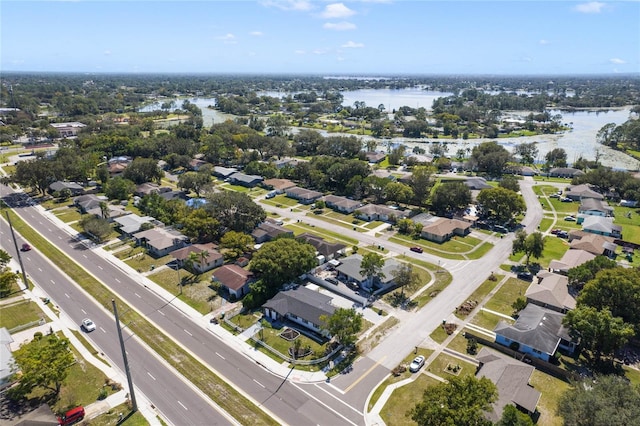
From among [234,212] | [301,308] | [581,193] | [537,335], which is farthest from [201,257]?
[581,193]

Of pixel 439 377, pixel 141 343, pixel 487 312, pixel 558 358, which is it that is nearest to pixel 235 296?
pixel 141 343

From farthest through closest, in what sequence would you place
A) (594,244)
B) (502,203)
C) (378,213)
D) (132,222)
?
(378,213) < (502,203) < (132,222) < (594,244)

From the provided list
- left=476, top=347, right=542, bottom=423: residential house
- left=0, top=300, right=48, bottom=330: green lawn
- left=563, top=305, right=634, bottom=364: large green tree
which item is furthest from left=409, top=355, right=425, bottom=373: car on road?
left=0, top=300, right=48, bottom=330: green lawn

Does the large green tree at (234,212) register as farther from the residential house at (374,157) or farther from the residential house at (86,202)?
the residential house at (374,157)

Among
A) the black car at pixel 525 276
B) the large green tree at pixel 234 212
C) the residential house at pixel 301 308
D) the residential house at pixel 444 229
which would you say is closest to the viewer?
the residential house at pixel 301 308

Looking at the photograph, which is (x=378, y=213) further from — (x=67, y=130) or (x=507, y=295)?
(x=67, y=130)

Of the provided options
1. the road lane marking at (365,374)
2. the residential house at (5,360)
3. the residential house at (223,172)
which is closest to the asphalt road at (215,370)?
the road lane marking at (365,374)

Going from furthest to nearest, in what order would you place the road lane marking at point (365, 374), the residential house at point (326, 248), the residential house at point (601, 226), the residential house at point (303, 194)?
1. the residential house at point (303, 194)
2. the residential house at point (601, 226)
3. the residential house at point (326, 248)
4. the road lane marking at point (365, 374)
